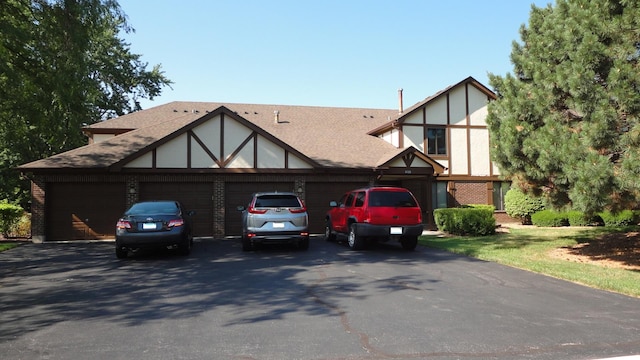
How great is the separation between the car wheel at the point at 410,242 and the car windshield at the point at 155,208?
6.63 metres

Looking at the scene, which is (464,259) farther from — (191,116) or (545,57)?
(191,116)

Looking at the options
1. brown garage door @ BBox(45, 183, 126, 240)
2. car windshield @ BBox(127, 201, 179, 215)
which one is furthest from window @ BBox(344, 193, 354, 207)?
brown garage door @ BBox(45, 183, 126, 240)

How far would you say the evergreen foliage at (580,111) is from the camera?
29.1 feet

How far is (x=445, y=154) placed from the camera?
2342 centimetres

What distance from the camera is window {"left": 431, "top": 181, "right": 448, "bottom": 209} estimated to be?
75.7 ft

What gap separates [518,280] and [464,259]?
272cm

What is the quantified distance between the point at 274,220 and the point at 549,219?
1482 centimetres

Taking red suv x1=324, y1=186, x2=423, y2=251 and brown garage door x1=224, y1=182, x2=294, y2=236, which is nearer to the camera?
red suv x1=324, y1=186, x2=423, y2=251

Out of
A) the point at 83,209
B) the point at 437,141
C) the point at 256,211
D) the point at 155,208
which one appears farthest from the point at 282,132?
the point at 155,208

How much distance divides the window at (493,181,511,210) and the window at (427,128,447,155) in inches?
141

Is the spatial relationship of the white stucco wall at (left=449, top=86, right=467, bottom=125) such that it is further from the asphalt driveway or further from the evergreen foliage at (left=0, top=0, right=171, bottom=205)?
the evergreen foliage at (left=0, top=0, right=171, bottom=205)

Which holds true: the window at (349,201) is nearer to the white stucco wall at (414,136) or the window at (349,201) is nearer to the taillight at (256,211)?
the taillight at (256,211)

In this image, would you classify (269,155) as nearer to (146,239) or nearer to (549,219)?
(146,239)

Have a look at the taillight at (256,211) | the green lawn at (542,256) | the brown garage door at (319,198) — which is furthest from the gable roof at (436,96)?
the taillight at (256,211)
